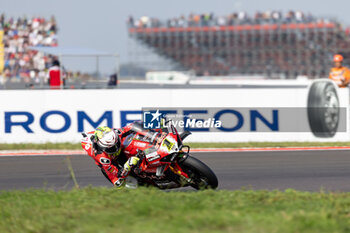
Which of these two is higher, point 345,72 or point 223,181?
point 345,72

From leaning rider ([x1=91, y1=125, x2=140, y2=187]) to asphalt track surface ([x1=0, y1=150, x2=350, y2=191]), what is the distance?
5.01 feet

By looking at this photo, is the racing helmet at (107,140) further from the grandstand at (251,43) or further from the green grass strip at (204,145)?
the grandstand at (251,43)

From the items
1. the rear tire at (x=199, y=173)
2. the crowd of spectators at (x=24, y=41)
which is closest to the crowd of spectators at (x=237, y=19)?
the crowd of spectators at (x=24, y=41)

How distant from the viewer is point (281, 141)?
47.2ft

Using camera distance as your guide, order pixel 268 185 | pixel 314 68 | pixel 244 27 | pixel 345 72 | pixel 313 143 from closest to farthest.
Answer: pixel 268 185, pixel 313 143, pixel 345 72, pixel 314 68, pixel 244 27

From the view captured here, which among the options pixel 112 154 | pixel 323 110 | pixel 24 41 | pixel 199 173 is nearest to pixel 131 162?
pixel 112 154

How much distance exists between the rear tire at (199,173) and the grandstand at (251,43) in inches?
1977

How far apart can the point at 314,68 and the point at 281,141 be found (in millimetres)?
44915

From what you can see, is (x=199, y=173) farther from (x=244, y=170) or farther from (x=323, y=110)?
(x=323, y=110)

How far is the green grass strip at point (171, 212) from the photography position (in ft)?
16.1

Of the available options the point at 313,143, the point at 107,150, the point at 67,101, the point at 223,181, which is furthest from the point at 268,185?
the point at 67,101

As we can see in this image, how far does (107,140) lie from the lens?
707cm

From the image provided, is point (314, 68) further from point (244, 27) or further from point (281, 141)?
point (281, 141)

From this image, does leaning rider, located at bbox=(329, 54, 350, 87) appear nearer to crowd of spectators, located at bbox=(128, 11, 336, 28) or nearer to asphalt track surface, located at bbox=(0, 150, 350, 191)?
asphalt track surface, located at bbox=(0, 150, 350, 191)
